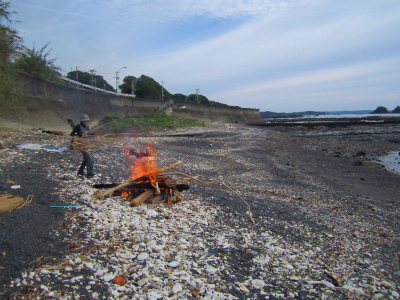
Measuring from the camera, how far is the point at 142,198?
7.23m

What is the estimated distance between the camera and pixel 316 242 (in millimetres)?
6176

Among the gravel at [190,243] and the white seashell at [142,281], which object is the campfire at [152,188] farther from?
the white seashell at [142,281]

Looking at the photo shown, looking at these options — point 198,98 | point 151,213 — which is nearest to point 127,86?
point 198,98

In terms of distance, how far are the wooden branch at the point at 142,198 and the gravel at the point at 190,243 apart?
0.15 m

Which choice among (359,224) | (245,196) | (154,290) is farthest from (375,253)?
(154,290)

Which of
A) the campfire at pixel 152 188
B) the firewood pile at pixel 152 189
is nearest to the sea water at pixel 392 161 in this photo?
the firewood pile at pixel 152 189

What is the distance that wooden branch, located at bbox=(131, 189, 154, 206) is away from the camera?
6.94 metres

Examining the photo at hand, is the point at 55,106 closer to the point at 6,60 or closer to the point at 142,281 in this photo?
the point at 6,60

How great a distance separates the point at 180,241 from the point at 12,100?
63.6 ft

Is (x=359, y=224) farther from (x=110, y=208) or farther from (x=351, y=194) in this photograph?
(x=110, y=208)

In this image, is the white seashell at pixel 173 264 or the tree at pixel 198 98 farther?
the tree at pixel 198 98

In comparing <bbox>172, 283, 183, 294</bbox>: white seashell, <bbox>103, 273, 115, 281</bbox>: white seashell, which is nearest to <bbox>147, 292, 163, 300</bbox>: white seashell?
<bbox>172, 283, 183, 294</bbox>: white seashell

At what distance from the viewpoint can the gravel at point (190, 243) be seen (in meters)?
4.12

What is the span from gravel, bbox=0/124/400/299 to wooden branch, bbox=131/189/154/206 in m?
0.15
